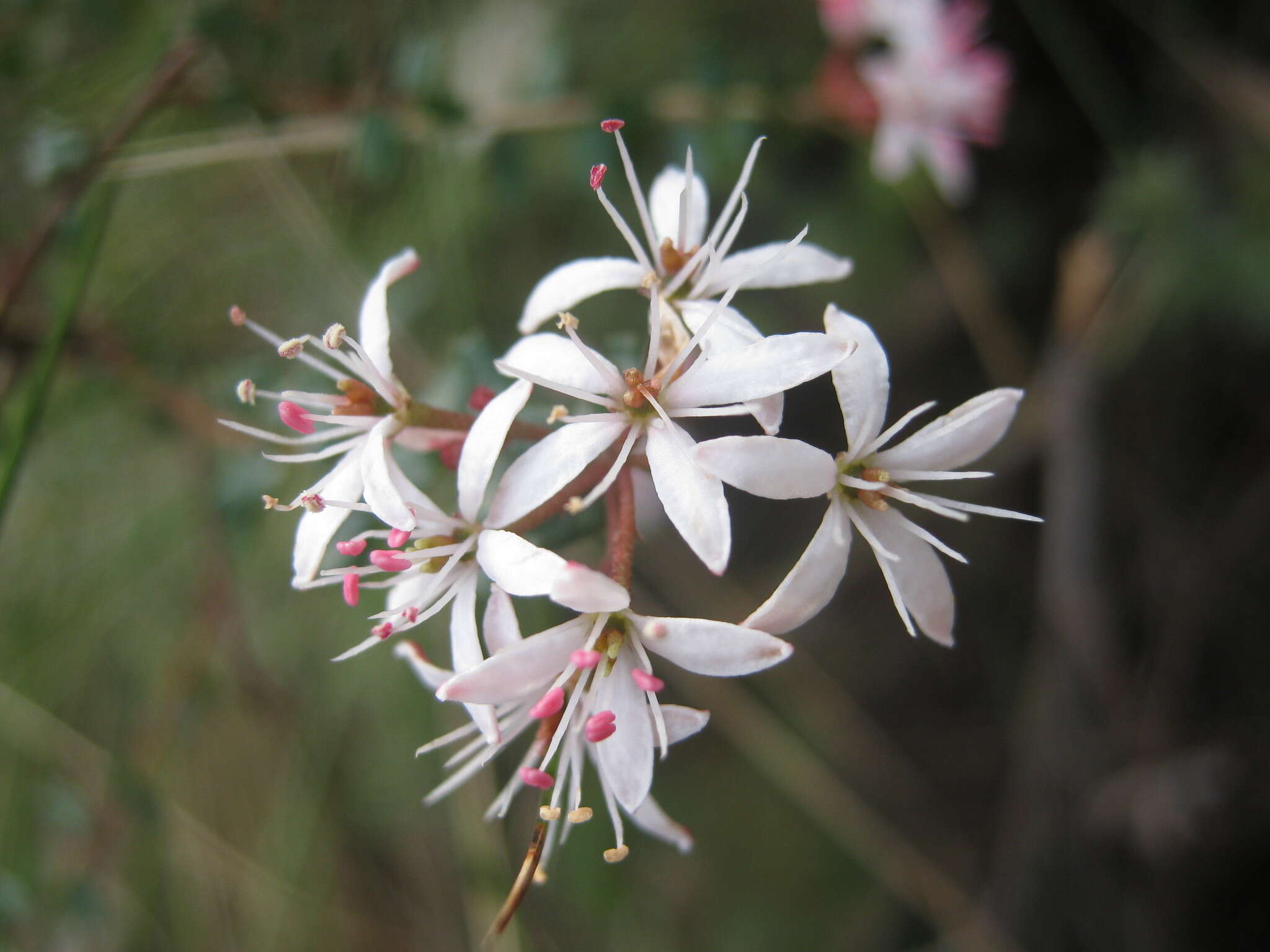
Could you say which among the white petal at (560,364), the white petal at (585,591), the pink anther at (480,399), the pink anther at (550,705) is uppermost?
the pink anther at (480,399)

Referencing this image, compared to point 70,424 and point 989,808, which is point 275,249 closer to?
point 70,424

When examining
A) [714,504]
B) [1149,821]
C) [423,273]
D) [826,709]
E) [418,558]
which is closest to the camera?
[714,504]

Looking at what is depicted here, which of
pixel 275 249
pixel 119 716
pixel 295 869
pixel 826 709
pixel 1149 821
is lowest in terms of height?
pixel 1149 821

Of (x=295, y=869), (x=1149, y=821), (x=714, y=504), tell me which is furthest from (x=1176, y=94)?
(x=295, y=869)

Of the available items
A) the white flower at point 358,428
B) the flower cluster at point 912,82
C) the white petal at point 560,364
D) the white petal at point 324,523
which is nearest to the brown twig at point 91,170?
the white flower at point 358,428

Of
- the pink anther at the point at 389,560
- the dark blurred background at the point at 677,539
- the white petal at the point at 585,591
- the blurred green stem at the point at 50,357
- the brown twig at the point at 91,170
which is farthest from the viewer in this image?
the dark blurred background at the point at 677,539

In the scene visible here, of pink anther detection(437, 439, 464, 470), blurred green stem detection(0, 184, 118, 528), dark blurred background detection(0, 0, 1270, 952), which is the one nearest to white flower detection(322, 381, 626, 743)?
pink anther detection(437, 439, 464, 470)

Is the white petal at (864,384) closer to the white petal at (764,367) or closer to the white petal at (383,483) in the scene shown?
the white petal at (764,367)
